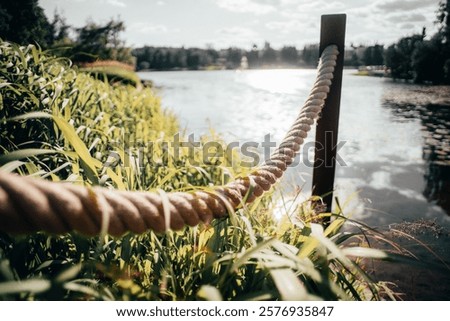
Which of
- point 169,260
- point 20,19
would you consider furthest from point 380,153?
point 20,19

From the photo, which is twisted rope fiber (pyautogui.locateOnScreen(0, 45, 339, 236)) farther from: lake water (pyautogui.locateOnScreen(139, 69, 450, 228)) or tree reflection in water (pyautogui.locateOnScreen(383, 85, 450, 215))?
tree reflection in water (pyautogui.locateOnScreen(383, 85, 450, 215))

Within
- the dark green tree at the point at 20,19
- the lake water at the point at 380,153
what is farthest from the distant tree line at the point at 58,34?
the lake water at the point at 380,153

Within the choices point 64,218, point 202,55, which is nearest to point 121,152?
point 64,218

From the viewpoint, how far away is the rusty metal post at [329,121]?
1.77 meters

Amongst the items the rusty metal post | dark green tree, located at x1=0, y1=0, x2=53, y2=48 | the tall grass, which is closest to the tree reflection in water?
the rusty metal post

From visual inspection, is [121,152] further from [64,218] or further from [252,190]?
[64,218]

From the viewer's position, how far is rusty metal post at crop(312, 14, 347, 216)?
5.79ft

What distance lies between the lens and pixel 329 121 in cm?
190

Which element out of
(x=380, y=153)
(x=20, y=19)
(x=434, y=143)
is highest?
(x=20, y=19)

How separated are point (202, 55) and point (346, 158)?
83726mm

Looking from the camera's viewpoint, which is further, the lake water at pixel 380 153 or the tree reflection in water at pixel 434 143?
the tree reflection in water at pixel 434 143

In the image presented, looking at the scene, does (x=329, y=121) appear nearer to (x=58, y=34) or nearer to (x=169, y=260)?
(x=169, y=260)

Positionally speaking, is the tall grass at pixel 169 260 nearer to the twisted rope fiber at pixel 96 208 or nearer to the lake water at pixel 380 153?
the twisted rope fiber at pixel 96 208
